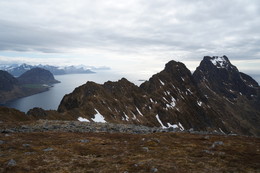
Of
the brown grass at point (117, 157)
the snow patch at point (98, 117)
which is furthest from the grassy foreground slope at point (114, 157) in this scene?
the snow patch at point (98, 117)

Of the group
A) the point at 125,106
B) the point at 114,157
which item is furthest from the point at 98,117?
the point at 114,157

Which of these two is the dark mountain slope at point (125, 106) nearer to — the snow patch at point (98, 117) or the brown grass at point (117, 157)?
the snow patch at point (98, 117)

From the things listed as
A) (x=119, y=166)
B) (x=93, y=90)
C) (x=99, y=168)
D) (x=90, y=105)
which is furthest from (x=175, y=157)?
(x=93, y=90)

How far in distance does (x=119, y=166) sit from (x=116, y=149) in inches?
234

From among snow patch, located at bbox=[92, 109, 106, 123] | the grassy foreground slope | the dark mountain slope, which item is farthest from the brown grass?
snow patch, located at bbox=[92, 109, 106, 123]

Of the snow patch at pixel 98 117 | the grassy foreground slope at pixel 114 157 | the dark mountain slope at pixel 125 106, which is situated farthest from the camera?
the dark mountain slope at pixel 125 106

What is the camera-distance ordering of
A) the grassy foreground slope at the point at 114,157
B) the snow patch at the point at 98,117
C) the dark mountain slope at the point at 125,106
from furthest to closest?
the dark mountain slope at the point at 125,106, the snow patch at the point at 98,117, the grassy foreground slope at the point at 114,157

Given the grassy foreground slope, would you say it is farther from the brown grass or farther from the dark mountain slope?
the dark mountain slope

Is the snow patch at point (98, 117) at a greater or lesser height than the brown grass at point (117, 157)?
lesser

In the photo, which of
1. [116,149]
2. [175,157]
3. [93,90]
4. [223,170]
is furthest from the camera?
[93,90]

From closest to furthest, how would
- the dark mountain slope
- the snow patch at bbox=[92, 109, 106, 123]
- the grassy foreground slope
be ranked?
the grassy foreground slope → the snow patch at bbox=[92, 109, 106, 123] → the dark mountain slope

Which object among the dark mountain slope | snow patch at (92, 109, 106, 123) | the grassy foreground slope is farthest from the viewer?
the dark mountain slope

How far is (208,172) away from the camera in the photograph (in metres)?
15.3

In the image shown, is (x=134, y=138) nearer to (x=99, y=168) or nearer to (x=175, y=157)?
(x=175, y=157)
